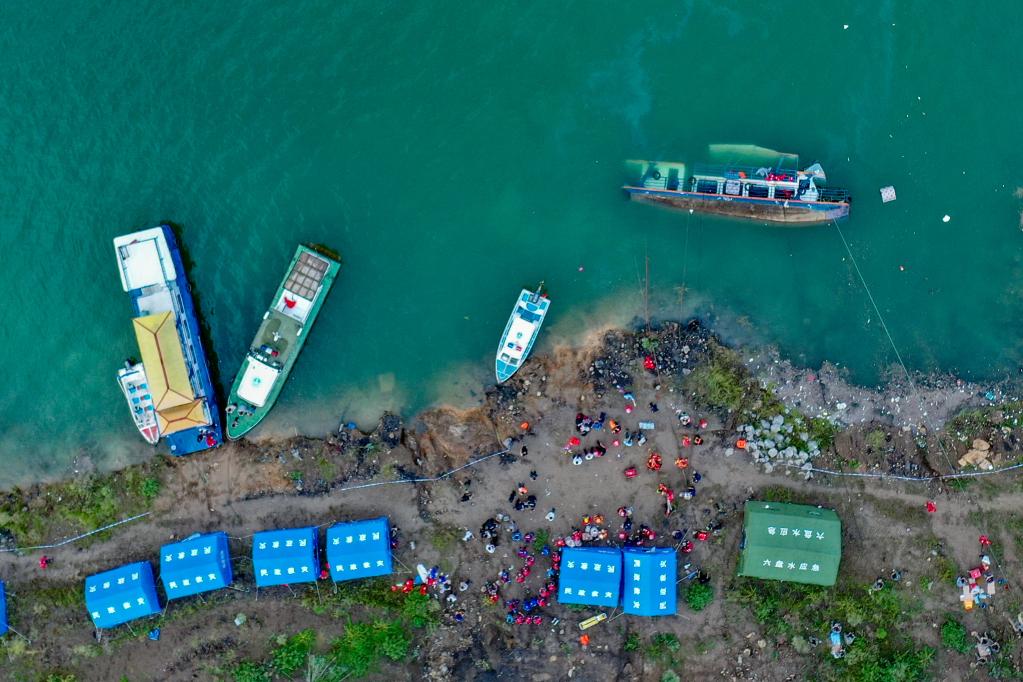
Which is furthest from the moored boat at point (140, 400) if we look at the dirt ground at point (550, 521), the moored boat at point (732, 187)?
the moored boat at point (732, 187)

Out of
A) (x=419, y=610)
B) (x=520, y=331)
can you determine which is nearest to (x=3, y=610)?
(x=419, y=610)

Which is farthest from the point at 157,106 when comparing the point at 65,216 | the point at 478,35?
the point at 478,35

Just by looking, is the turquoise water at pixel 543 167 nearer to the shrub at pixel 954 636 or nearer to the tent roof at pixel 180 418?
the tent roof at pixel 180 418

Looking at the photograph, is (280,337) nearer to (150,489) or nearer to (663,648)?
(150,489)

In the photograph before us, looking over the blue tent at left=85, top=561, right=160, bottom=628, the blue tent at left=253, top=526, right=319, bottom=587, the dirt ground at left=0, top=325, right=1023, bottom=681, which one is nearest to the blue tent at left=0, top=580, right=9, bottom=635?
the dirt ground at left=0, top=325, right=1023, bottom=681

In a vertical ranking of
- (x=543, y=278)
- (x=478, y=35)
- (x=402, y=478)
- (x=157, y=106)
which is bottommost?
(x=402, y=478)

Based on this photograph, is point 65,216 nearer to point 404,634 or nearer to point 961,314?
point 404,634

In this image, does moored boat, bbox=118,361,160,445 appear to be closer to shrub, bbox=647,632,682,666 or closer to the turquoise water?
the turquoise water
